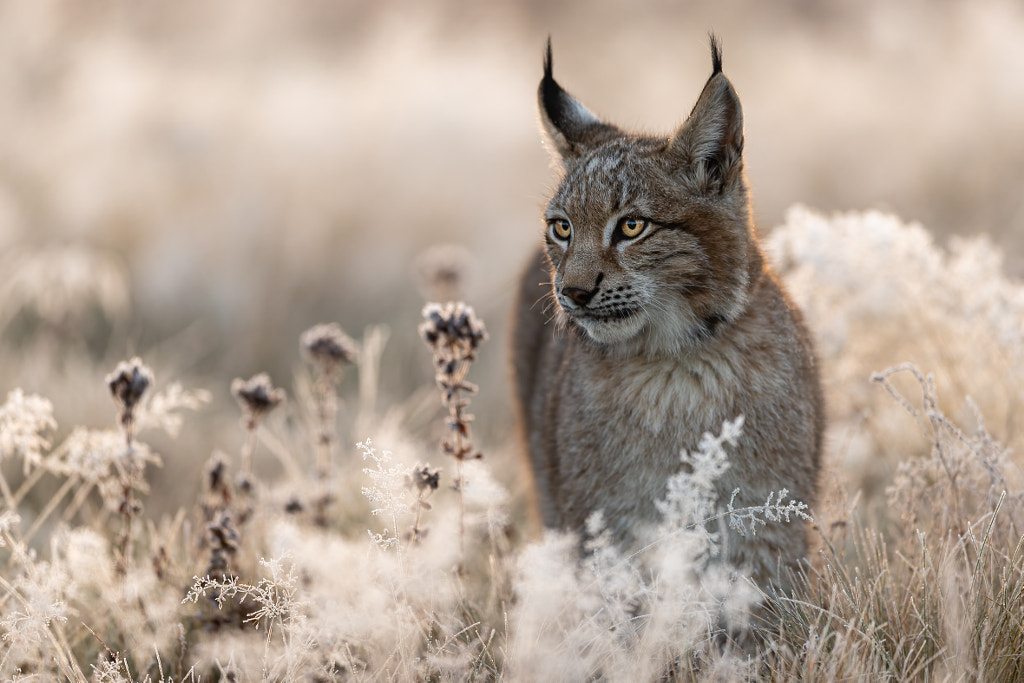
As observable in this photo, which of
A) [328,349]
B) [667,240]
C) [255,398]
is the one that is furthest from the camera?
[328,349]

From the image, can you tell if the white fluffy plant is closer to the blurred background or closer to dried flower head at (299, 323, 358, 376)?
dried flower head at (299, 323, 358, 376)

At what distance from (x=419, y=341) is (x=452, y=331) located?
4625 mm

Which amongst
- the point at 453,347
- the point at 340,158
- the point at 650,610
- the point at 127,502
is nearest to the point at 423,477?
the point at 453,347

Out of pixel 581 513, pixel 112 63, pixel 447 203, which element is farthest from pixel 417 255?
pixel 581 513

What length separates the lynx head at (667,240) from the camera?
9.43ft

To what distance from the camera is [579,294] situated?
2.88 meters

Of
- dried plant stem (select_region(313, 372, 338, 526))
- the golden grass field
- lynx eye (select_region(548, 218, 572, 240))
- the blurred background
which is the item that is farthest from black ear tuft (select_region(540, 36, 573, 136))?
the blurred background

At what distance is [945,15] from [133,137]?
10903 mm

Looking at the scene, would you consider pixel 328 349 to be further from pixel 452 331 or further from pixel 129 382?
pixel 452 331

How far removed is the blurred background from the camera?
6980 millimetres

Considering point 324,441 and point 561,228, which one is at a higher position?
point 561,228

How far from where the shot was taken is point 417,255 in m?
8.95

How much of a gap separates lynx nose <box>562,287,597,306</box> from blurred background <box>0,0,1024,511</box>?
2.88 metres

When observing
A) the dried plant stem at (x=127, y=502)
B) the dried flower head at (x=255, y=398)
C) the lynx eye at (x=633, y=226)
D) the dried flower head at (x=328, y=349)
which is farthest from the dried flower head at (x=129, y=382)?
the lynx eye at (x=633, y=226)
